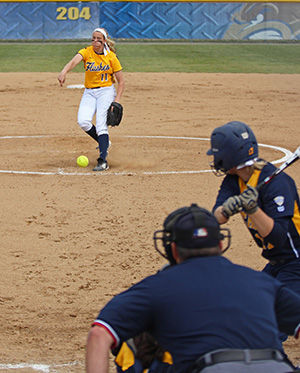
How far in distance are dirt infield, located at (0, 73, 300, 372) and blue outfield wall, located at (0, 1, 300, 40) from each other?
14601mm

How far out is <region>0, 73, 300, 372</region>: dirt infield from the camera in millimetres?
6023

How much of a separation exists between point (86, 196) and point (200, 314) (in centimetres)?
666

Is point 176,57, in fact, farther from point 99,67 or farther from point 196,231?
point 196,231

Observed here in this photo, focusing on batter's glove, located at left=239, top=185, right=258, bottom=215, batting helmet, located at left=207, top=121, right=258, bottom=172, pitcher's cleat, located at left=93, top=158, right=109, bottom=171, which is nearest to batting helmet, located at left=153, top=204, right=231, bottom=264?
batter's glove, located at left=239, top=185, right=258, bottom=215

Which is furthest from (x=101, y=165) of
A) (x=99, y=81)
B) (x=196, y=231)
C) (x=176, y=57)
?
(x=176, y=57)

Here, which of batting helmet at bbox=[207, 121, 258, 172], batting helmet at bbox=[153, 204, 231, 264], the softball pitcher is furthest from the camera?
the softball pitcher

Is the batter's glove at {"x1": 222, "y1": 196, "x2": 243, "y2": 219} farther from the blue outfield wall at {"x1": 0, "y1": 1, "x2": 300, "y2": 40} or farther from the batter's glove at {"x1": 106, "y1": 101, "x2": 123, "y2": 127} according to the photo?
the blue outfield wall at {"x1": 0, "y1": 1, "x2": 300, "y2": 40}

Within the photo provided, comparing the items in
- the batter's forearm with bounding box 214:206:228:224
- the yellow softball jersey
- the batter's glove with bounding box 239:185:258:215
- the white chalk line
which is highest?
the batter's glove with bounding box 239:185:258:215

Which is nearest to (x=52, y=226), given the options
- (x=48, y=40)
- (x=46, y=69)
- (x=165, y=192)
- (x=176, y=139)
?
(x=165, y=192)

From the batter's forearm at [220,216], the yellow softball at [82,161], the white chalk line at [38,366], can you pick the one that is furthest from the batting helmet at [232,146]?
the yellow softball at [82,161]

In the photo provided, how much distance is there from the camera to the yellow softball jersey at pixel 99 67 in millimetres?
10922

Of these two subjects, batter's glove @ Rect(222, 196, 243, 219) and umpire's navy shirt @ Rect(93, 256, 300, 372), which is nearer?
umpire's navy shirt @ Rect(93, 256, 300, 372)

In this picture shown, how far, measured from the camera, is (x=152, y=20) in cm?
3325

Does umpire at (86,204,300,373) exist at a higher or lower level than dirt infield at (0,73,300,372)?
higher
